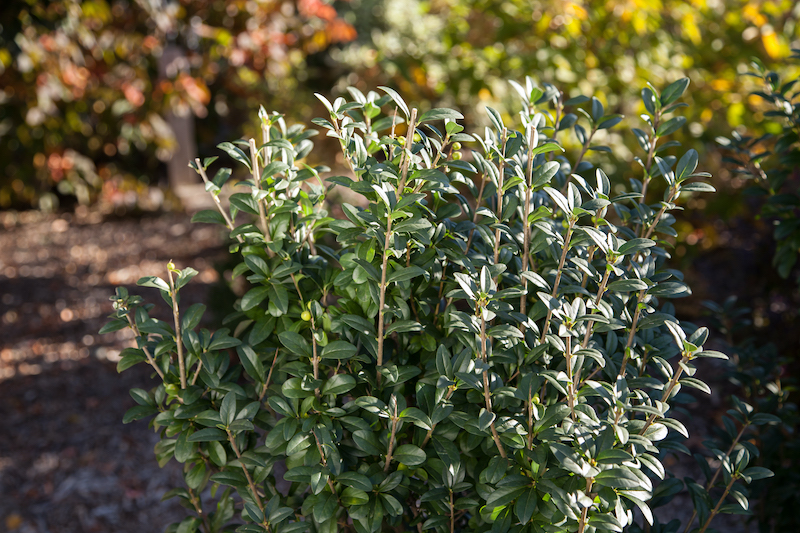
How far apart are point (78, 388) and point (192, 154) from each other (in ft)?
13.2

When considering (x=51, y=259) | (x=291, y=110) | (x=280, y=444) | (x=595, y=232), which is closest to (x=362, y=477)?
(x=280, y=444)

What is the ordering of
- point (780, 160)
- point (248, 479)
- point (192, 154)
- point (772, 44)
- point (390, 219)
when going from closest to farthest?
point (390, 219) → point (248, 479) → point (780, 160) → point (772, 44) → point (192, 154)

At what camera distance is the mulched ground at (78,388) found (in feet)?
8.71

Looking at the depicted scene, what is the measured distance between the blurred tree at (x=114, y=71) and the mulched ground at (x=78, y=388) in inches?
31.5

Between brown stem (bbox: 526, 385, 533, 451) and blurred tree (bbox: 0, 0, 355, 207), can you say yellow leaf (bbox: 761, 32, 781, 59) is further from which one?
brown stem (bbox: 526, 385, 533, 451)

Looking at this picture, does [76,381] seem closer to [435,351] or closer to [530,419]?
[435,351]

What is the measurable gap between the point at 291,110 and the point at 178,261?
2.19 meters

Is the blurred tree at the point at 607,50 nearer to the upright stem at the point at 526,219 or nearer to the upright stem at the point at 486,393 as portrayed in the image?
the upright stem at the point at 526,219

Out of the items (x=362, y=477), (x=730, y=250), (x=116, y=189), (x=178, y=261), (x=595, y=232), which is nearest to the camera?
(x=595, y=232)

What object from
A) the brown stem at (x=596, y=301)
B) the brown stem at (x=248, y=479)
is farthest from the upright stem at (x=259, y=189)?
the brown stem at (x=596, y=301)

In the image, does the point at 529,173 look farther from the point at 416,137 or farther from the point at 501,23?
the point at 501,23

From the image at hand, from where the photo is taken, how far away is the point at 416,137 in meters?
1.30

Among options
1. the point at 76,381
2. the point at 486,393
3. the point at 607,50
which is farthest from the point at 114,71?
the point at 486,393

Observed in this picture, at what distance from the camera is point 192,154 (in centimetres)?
702
